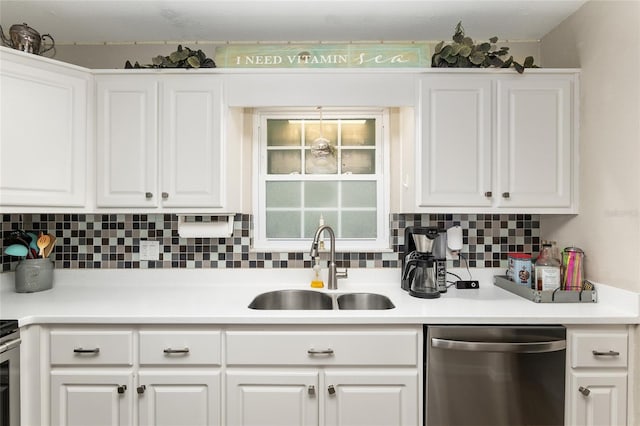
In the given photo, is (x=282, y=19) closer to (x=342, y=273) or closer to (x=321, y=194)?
(x=321, y=194)

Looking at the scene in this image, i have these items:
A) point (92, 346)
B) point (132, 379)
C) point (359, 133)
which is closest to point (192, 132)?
point (359, 133)

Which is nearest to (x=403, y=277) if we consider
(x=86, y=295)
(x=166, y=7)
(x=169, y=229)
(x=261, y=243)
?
(x=261, y=243)

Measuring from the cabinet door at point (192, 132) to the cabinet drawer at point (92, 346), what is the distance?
759 millimetres

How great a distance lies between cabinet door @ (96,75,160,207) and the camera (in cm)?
207

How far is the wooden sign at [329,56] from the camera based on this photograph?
2.08m

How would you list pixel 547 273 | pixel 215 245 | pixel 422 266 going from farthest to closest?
pixel 215 245 < pixel 422 266 < pixel 547 273

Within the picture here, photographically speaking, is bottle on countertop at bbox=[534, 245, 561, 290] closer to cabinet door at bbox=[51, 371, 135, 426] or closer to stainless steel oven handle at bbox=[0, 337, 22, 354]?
cabinet door at bbox=[51, 371, 135, 426]

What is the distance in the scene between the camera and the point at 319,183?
8.18 ft

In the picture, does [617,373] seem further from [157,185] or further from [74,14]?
[74,14]

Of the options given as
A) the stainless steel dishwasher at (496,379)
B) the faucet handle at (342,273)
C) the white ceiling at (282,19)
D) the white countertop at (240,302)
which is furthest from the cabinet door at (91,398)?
the white ceiling at (282,19)

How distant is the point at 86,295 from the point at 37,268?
1.18 ft

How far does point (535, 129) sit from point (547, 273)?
0.76 m

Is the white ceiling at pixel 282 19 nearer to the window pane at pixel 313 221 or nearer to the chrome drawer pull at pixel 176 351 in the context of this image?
the window pane at pixel 313 221

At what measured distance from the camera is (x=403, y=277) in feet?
7.43
